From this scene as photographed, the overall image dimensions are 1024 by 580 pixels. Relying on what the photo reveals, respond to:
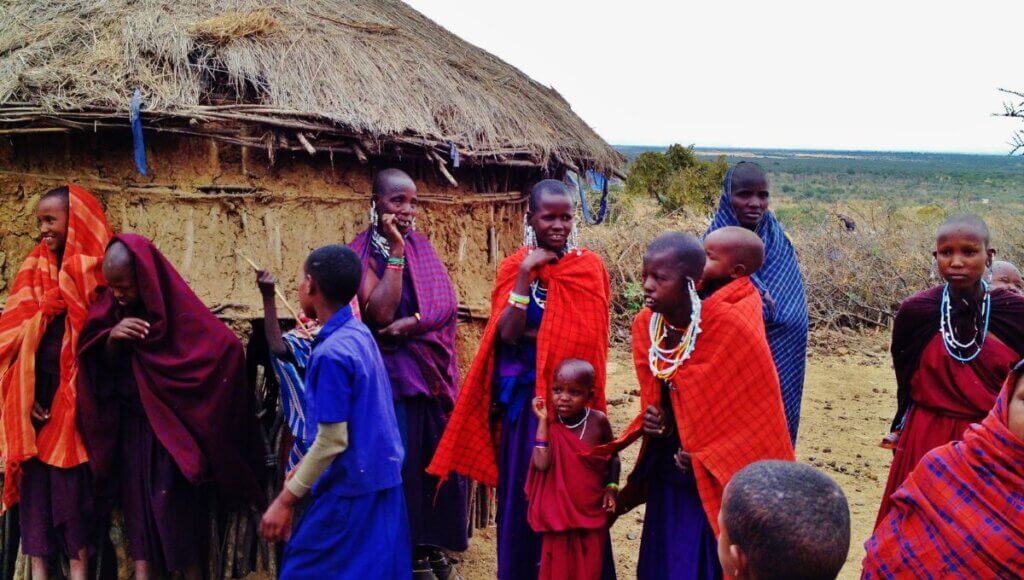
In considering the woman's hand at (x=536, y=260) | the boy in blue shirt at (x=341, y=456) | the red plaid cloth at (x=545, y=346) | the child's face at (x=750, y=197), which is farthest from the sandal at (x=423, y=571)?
the child's face at (x=750, y=197)

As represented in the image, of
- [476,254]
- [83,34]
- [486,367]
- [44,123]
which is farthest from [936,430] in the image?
[83,34]

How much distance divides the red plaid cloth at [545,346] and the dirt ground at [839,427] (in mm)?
1086

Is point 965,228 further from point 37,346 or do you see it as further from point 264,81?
point 37,346

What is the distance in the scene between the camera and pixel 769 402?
114 inches

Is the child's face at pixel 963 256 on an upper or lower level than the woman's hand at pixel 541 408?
upper

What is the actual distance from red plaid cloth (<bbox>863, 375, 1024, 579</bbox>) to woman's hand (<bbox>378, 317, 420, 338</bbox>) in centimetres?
226

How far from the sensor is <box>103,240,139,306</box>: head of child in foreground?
11.3 ft

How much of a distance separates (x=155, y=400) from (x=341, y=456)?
118 centimetres

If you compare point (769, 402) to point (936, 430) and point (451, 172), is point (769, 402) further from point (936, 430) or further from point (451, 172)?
point (451, 172)

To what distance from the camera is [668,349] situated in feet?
10.1

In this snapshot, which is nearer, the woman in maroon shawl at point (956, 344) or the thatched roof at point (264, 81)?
the woman in maroon shawl at point (956, 344)

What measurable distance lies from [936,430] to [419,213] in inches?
117

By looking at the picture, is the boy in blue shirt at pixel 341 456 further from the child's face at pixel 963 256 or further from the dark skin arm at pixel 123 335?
the child's face at pixel 963 256

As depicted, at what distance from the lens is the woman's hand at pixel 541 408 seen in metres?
3.52
